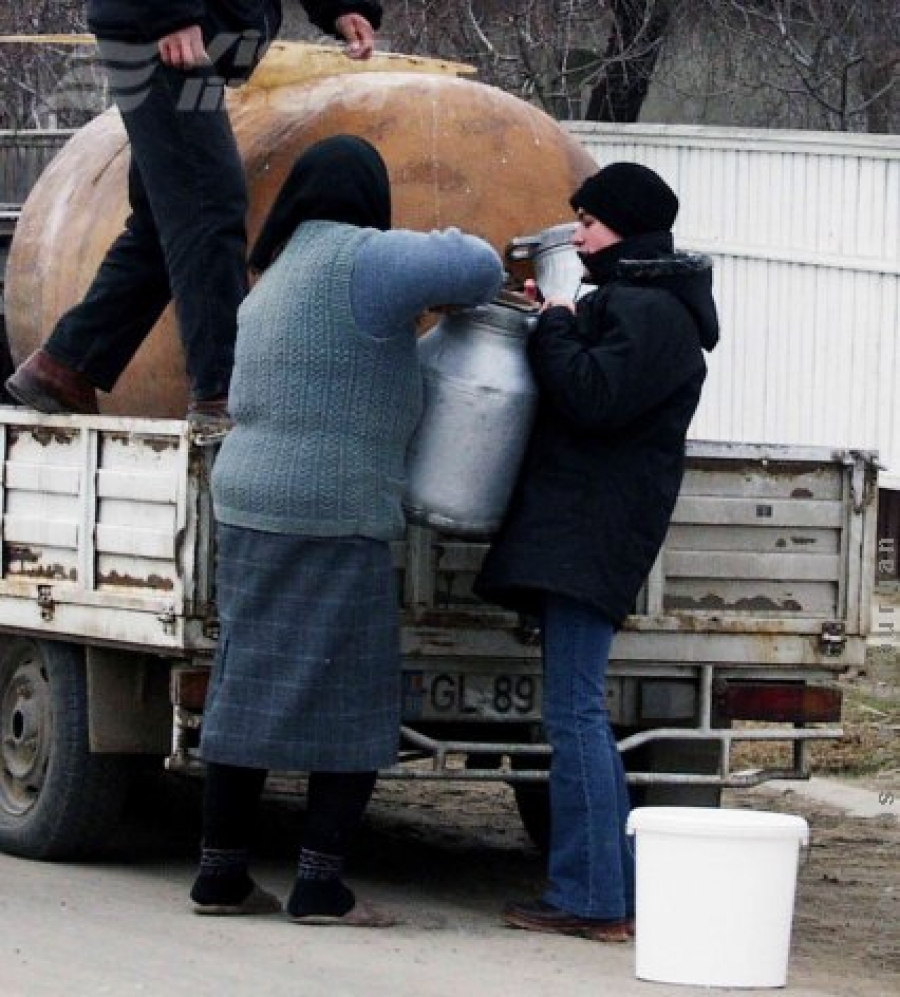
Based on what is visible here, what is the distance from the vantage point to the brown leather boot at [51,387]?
794cm

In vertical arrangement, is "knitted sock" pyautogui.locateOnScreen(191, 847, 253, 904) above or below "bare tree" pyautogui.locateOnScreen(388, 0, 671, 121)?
below

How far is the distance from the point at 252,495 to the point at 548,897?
1318 mm

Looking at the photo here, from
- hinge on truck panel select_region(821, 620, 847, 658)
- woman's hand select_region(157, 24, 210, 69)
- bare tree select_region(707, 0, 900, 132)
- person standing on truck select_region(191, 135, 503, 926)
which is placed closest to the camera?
person standing on truck select_region(191, 135, 503, 926)

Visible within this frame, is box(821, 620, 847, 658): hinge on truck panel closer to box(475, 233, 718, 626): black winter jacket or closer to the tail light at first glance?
the tail light

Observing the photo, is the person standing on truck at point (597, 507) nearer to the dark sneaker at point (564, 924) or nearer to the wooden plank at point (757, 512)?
the dark sneaker at point (564, 924)

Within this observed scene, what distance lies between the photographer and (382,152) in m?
8.09

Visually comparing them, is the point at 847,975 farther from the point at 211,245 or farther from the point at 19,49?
the point at 19,49

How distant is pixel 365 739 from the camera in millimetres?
6961

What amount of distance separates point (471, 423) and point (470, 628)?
26.8 inches

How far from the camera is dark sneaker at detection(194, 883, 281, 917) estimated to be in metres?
7.15

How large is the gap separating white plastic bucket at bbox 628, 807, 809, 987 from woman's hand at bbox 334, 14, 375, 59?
2.78 m

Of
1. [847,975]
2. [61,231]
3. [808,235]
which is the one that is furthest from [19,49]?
[847,975]

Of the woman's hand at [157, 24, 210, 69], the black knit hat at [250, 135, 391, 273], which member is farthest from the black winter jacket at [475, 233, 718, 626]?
the woman's hand at [157, 24, 210, 69]

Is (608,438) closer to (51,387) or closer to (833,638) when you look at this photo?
(833,638)
